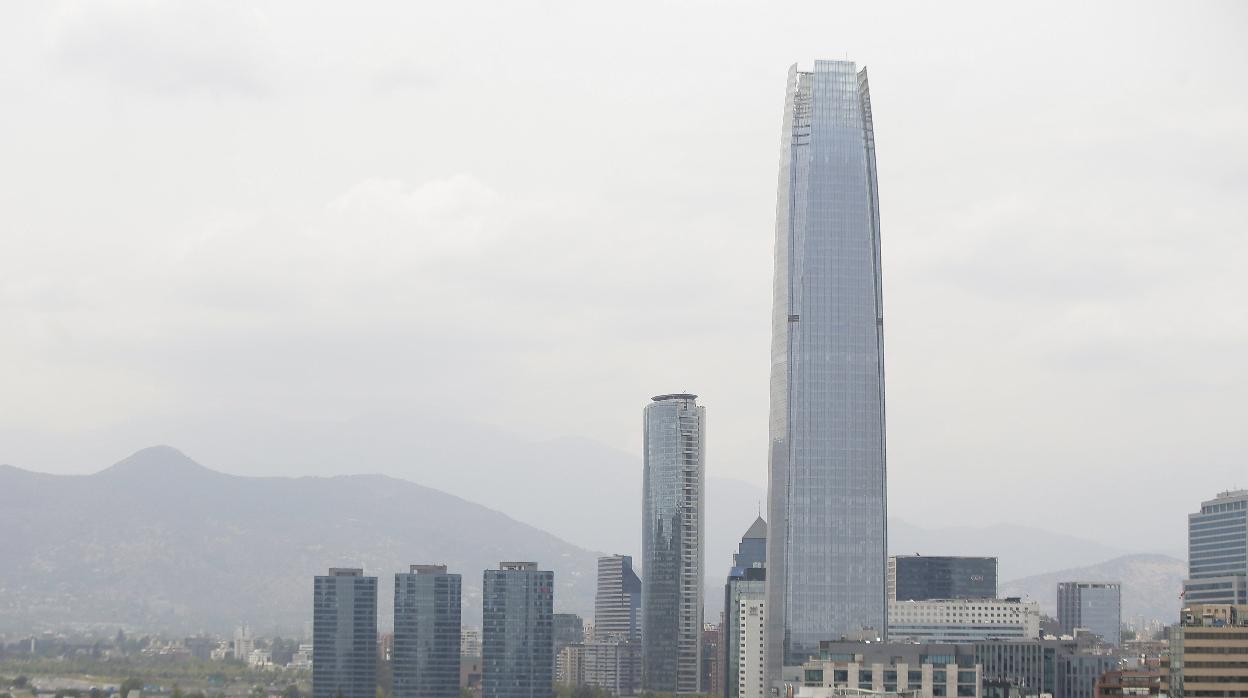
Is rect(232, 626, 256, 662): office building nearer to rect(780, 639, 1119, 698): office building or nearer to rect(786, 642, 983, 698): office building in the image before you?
rect(780, 639, 1119, 698): office building

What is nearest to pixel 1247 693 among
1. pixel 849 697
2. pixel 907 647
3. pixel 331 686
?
pixel 849 697

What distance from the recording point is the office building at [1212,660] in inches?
4358

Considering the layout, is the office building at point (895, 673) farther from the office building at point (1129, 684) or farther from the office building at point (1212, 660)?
the office building at point (1212, 660)

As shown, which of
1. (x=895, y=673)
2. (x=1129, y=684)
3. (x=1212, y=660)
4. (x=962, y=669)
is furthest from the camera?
(x=962, y=669)

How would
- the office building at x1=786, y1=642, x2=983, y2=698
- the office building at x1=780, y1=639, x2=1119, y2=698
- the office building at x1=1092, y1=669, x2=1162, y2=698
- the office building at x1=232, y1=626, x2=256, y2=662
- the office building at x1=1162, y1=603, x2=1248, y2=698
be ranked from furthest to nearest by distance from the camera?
the office building at x1=232, y1=626, x2=256, y2=662 < the office building at x1=780, y1=639, x2=1119, y2=698 < the office building at x1=786, y1=642, x2=983, y2=698 < the office building at x1=1092, y1=669, x2=1162, y2=698 < the office building at x1=1162, y1=603, x2=1248, y2=698

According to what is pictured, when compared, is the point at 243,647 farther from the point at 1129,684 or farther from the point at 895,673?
the point at 1129,684

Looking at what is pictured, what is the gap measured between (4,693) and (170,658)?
3180 cm

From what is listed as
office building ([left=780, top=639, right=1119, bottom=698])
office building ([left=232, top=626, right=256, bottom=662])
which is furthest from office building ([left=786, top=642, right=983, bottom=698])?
office building ([left=232, top=626, right=256, bottom=662])

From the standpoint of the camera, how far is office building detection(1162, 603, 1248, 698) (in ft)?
363

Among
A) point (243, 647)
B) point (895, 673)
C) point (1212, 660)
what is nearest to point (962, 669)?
point (895, 673)

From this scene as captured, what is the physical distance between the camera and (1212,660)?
366ft

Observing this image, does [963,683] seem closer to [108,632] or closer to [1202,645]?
[1202,645]

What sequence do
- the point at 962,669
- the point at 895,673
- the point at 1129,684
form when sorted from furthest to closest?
the point at 962,669, the point at 1129,684, the point at 895,673

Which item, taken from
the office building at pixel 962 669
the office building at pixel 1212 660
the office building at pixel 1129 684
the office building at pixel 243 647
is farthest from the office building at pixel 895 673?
the office building at pixel 243 647
